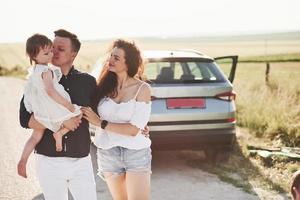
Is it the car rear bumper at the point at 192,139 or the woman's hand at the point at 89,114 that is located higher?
the woman's hand at the point at 89,114

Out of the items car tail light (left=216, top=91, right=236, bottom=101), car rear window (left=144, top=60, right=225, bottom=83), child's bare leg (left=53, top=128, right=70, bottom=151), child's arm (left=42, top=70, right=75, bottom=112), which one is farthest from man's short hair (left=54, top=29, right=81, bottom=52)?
car tail light (left=216, top=91, right=236, bottom=101)

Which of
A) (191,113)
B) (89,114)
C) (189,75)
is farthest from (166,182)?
(89,114)

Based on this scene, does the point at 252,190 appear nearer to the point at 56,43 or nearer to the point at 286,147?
the point at 286,147

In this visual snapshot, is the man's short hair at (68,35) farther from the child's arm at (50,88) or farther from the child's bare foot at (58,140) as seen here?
the child's bare foot at (58,140)

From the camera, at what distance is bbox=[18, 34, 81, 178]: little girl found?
9.93ft

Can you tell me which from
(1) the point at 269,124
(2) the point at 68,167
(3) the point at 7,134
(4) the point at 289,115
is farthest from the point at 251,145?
(2) the point at 68,167

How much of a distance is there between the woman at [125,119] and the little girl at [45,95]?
358 millimetres

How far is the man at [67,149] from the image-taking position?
10.4 feet

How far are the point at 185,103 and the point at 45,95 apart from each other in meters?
3.39

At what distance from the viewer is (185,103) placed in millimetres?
6281

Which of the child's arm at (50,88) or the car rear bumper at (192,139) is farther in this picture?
the car rear bumper at (192,139)

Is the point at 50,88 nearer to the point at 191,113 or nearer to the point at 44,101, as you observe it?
the point at 44,101

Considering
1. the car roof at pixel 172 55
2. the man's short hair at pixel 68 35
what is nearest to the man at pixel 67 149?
the man's short hair at pixel 68 35

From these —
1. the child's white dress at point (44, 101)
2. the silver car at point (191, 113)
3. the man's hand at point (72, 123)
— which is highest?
the child's white dress at point (44, 101)
